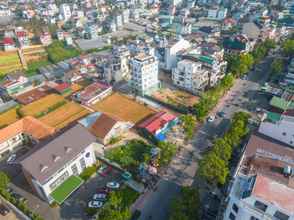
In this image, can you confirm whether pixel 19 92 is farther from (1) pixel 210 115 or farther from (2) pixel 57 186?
(1) pixel 210 115

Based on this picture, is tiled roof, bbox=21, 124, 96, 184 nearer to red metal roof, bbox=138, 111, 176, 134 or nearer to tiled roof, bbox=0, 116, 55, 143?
tiled roof, bbox=0, 116, 55, 143

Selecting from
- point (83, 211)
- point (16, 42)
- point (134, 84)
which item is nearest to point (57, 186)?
point (83, 211)

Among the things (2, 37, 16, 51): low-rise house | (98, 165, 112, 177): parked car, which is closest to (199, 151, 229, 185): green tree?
(98, 165, 112, 177): parked car

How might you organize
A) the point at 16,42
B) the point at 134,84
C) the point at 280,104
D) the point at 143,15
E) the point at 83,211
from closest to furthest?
the point at 83,211 < the point at 280,104 < the point at 134,84 < the point at 16,42 < the point at 143,15

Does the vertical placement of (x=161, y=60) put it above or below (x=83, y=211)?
above

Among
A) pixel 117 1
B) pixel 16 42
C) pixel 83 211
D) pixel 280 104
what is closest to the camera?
pixel 83 211
